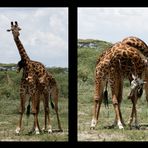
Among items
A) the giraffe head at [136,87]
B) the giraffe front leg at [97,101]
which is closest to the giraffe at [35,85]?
the giraffe front leg at [97,101]

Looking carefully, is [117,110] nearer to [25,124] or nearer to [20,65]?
[25,124]

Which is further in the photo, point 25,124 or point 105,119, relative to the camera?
point 105,119

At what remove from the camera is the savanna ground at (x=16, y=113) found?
15.0 feet

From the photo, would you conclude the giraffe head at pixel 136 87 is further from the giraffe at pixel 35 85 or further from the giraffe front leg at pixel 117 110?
the giraffe at pixel 35 85

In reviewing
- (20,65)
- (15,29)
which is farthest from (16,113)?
(15,29)

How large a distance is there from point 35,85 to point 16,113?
0.40 metres

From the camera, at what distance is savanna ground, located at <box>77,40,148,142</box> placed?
4.63 m

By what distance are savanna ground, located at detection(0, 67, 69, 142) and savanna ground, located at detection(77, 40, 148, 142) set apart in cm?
22

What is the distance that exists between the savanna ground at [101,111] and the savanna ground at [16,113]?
216mm

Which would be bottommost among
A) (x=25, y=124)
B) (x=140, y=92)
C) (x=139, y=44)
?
(x=25, y=124)

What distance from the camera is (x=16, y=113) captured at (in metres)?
5.30

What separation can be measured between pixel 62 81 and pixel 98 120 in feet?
1.87

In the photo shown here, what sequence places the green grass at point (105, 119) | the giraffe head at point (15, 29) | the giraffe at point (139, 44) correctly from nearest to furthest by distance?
the green grass at point (105, 119) < the giraffe head at point (15, 29) < the giraffe at point (139, 44)

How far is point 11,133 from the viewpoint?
486 centimetres
